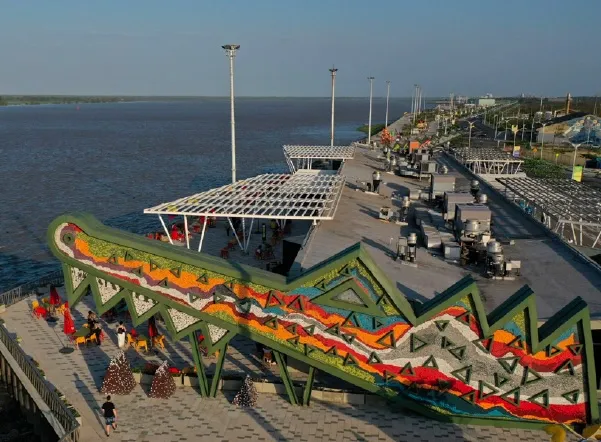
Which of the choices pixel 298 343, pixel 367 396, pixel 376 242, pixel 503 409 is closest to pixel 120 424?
pixel 298 343

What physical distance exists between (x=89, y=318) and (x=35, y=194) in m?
49.5

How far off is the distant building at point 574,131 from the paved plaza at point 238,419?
95.0m

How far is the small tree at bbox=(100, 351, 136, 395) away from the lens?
803 inches

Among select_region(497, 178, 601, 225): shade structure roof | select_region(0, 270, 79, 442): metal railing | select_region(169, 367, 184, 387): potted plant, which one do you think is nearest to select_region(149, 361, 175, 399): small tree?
select_region(169, 367, 184, 387): potted plant

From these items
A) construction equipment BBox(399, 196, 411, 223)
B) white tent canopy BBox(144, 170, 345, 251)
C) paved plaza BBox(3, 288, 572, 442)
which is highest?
white tent canopy BBox(144, 170, 345, 251)

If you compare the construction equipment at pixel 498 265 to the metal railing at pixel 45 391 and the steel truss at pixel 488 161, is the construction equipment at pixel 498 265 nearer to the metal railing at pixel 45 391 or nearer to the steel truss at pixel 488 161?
the metal railing at pixel 45 391

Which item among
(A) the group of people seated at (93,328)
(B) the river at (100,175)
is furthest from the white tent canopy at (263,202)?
(B) the river at (100,175)

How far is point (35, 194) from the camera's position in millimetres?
68812

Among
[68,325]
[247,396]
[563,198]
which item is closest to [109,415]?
[247,396]

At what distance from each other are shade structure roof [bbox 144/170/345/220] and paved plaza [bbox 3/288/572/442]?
10063 millimetres

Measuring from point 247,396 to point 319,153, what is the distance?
4136 cm

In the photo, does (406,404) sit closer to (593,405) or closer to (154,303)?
(593,405)

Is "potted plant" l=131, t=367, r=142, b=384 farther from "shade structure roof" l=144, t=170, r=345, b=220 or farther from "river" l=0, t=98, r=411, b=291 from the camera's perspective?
"river" l=0, t=98, r=411, b=291

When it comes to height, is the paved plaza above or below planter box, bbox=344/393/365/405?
below
